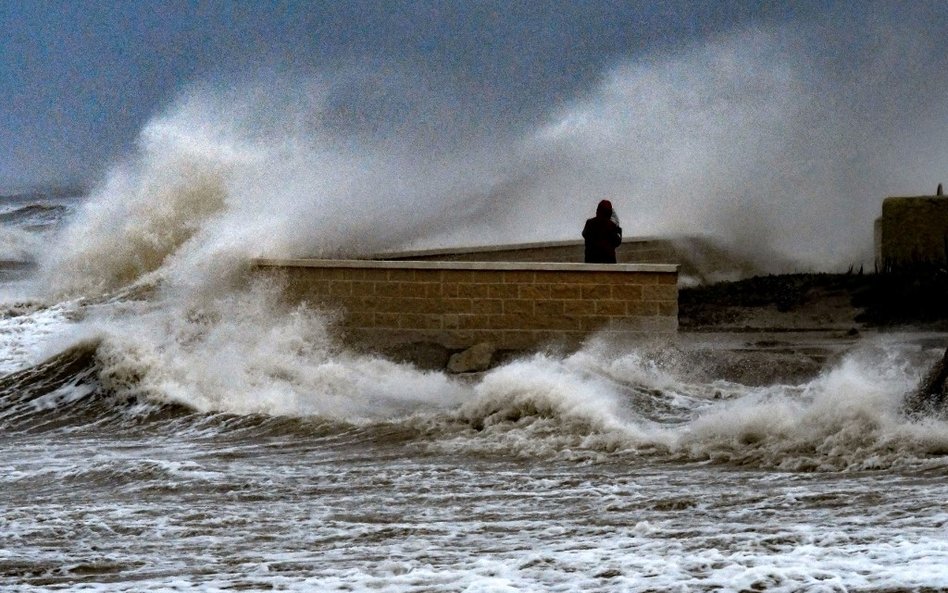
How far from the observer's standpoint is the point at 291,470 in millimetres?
7855

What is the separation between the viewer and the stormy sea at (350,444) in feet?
17.0

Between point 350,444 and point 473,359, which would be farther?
point 473,359

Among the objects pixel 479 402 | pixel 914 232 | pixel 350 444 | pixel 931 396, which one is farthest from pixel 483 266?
pixel 914 232

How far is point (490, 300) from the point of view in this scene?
12.1 m

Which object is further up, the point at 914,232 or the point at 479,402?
the point at 914,232

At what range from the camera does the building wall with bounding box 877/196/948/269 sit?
15.7 meters

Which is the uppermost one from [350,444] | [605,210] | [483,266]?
[605,210]

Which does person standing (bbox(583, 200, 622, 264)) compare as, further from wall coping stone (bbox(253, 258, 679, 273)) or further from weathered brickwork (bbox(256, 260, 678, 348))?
weathered brickwork (bbox(256, 260, 678, 348))

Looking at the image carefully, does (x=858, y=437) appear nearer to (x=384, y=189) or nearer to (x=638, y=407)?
(x=638, y=407)

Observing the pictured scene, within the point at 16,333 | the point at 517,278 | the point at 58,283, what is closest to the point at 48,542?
the point at 517,278

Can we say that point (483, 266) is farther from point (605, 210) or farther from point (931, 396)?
point (931, 396)

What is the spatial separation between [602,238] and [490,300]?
1.84 m

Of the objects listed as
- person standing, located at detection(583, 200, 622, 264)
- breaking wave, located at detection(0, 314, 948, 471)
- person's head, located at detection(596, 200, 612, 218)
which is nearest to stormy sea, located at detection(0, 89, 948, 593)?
breaking wave, located at detection(0, 314, 948, 471)

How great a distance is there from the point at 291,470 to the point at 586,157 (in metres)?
15.4
